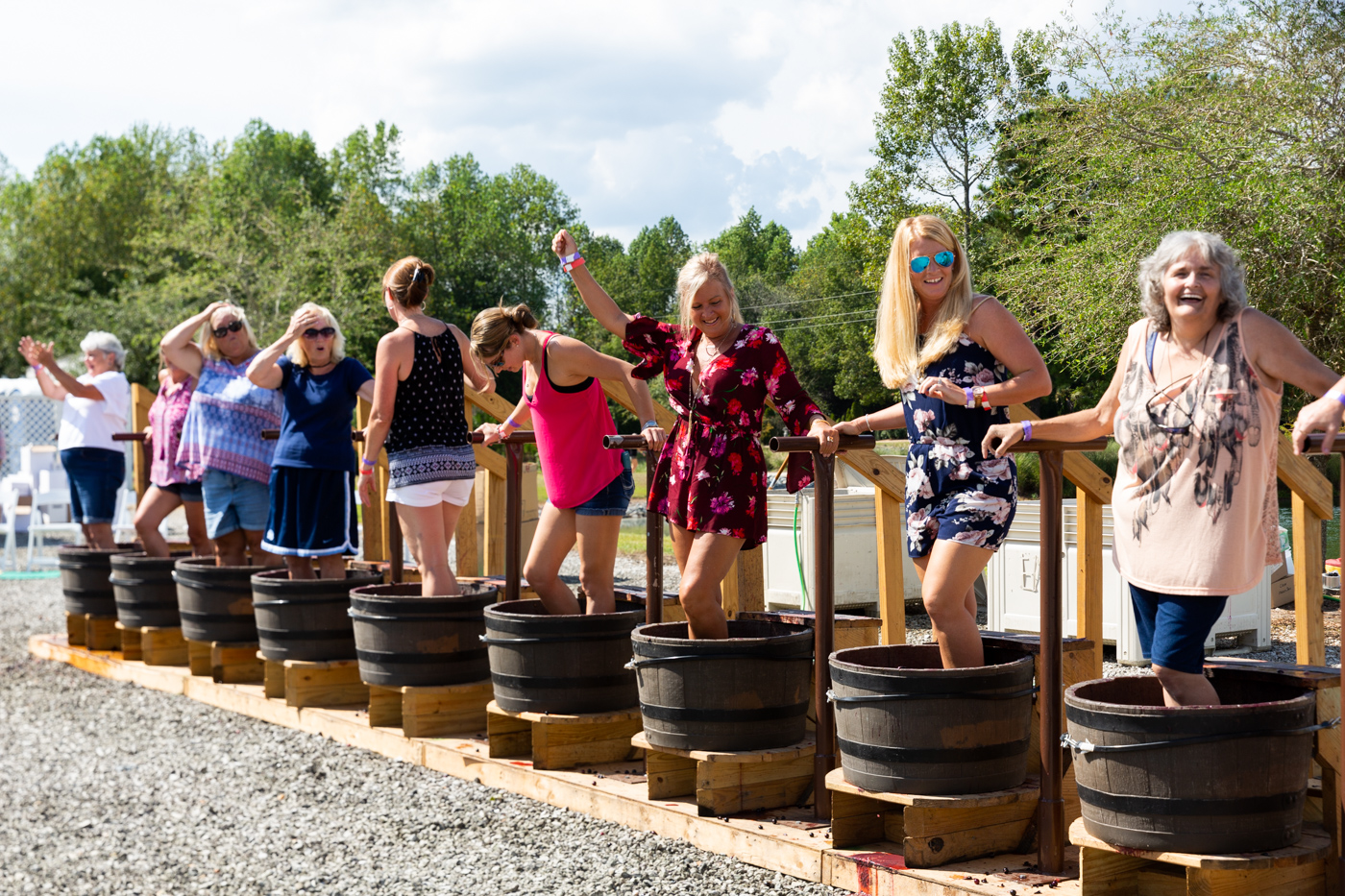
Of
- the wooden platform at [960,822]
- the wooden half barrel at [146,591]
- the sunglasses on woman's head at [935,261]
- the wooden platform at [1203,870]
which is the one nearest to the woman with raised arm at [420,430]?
the wooden platform at [960,822]

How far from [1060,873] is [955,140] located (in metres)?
29.6

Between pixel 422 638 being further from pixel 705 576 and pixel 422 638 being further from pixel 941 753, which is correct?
pixel 941 753

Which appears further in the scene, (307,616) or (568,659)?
(307,616)

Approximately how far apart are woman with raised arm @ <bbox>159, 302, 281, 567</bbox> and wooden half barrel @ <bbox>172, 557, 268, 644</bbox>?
0.61ft

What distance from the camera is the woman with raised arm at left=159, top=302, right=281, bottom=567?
239 inches

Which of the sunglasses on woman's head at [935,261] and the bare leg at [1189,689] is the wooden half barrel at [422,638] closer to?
the sunglasses on woman's head at [935,261]

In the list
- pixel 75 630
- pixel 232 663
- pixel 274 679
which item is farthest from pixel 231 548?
pixel 75 630

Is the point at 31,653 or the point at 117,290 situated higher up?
the point at 117,290

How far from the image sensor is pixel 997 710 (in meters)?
3.10

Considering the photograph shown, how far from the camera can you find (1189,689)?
106 inches

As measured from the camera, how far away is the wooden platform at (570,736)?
4.35 m

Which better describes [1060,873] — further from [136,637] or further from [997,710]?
[136,637]

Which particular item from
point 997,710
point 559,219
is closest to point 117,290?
point 559,219

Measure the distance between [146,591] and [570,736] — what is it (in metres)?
3.61
